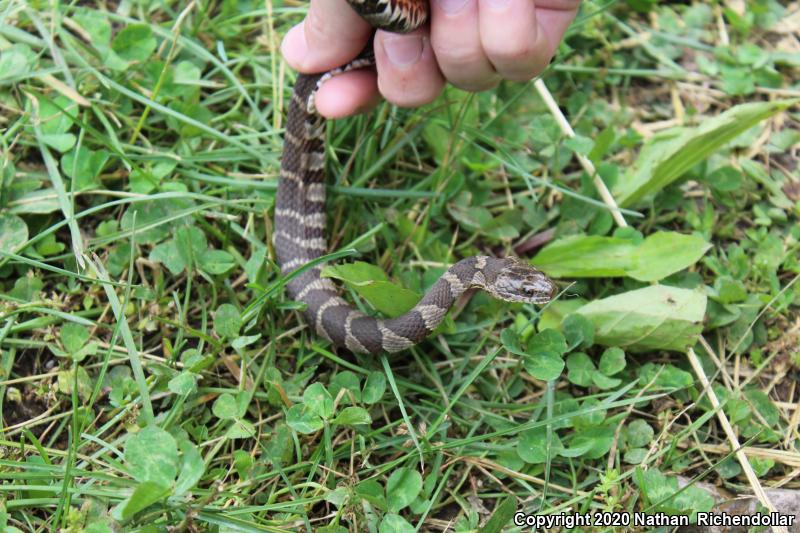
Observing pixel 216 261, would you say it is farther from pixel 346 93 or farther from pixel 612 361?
pixel 612 361

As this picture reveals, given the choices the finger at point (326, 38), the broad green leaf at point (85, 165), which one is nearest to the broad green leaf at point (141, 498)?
the broad green leaf at point (85, 165)

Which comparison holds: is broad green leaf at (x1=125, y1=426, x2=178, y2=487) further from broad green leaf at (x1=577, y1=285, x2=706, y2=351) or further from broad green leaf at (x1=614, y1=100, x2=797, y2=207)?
broad green leaf at (x1=614, y1=100, x2=797, y2=207)

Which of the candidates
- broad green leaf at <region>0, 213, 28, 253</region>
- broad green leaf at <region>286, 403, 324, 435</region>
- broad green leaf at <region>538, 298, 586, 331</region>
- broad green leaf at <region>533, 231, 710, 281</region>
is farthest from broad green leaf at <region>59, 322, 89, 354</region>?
broad green leaf at <region>533, 231, 710, 281</region>

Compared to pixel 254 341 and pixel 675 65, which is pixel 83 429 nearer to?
pixel 254 341

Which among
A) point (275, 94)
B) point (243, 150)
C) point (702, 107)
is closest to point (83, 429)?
point (243, 150)

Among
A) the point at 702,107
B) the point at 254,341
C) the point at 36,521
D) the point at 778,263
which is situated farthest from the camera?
the point at 702,107

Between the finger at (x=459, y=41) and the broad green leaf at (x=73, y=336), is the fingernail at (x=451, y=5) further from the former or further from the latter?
the broad green leaf at (x=73, y=336)
